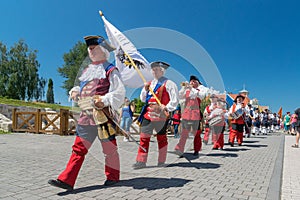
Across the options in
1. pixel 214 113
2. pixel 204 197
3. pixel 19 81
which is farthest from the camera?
pixel 19 81

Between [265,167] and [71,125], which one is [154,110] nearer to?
[265,167]

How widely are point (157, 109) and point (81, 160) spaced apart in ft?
5.55

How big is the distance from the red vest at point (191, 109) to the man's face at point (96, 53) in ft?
8.95

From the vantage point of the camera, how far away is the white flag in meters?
4.74

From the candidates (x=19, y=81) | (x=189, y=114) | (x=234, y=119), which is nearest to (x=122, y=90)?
(x=189, y=114)

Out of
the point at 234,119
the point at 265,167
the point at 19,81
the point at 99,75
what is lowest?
the point at 265,167

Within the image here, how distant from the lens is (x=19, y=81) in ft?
120

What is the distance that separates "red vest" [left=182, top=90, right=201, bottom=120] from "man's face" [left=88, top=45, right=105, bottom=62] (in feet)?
8.95

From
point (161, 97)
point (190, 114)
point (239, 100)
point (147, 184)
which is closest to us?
point (147, 184)

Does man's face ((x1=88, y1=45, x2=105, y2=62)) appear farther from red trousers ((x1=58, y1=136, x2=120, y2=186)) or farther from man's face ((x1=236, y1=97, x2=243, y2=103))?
man's face ((x1=236, y1=97, x2=243, y2=103))

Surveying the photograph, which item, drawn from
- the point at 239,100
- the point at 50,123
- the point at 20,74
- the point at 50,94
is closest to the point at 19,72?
the point at 20,74

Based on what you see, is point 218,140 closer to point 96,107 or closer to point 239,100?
point 239,100

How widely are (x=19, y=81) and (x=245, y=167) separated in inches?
1518

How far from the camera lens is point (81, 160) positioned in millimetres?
3123
